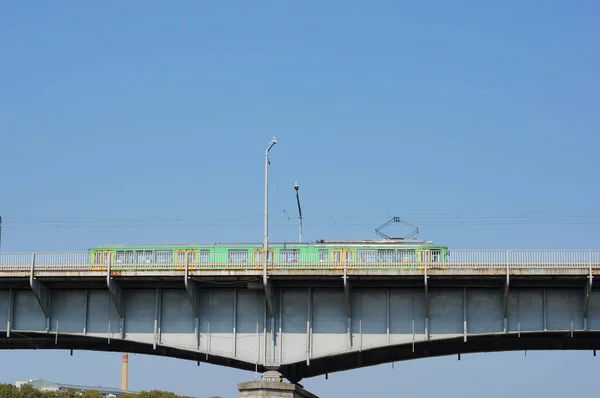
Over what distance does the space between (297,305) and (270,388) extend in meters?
5.58

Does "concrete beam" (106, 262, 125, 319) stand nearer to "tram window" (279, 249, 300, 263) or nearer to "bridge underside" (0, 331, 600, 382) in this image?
"bridge underside" (0, 331, 600, 382)

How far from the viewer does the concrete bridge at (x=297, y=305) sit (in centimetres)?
6341

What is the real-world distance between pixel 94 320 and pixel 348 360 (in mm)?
17874

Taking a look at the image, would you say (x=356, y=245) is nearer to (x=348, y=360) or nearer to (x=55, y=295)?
(x=348, y=360)

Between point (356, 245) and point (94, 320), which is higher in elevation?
point (356, 245)

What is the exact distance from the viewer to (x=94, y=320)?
67.3 m

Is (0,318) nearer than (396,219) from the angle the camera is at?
Yes

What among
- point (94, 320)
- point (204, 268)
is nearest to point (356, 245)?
point (204, 268)

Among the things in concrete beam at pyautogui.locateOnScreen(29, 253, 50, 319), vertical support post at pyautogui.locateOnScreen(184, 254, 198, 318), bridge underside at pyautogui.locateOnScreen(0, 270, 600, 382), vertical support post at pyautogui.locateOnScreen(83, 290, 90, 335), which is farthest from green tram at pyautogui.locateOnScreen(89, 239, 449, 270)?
concrete beam at pyautogui.locateOnScreen(29, 253, 50, 319)

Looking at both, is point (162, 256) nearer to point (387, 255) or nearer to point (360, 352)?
point (360, 352)

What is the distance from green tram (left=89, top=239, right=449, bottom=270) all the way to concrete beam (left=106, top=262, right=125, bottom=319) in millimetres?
1035

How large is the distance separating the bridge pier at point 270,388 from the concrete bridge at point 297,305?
803 mm

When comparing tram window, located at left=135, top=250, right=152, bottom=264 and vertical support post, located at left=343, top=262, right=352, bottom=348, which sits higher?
tram window, located at left=135, top=250, right=152, bottom=264

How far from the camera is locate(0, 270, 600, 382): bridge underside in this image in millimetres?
64188
